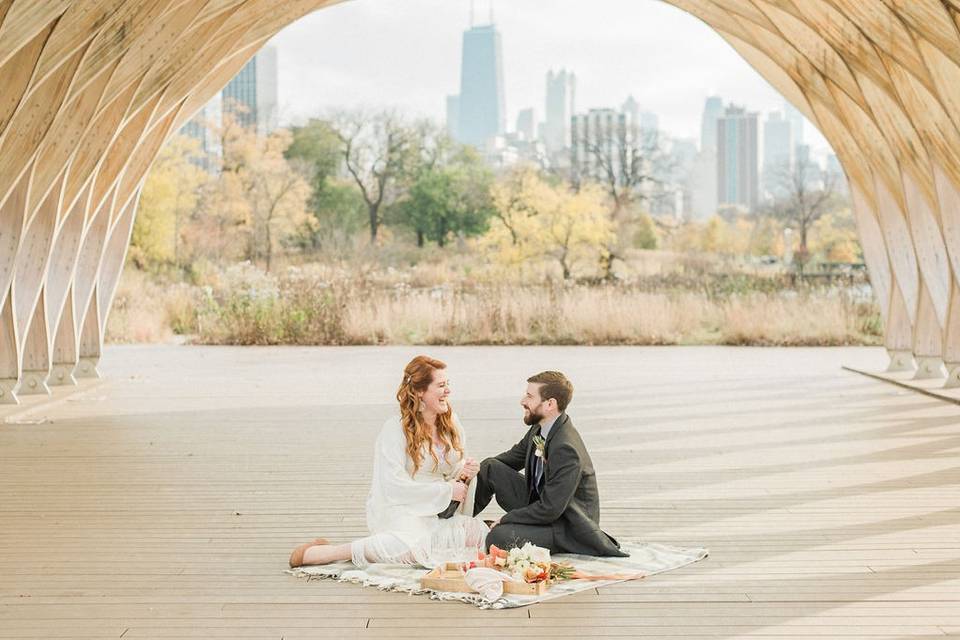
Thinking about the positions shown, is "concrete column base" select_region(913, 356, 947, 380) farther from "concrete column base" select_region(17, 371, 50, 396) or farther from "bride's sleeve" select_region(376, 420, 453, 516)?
"concrete column base" select_region(17, 371, 50, 396)

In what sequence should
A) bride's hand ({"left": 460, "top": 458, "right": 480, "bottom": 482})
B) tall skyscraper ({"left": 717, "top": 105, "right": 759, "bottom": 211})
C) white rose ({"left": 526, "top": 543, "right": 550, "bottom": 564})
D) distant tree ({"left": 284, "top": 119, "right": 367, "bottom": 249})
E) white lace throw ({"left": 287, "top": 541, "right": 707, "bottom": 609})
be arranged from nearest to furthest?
white lace throw ({"left": 287, "top": 541, "right": 707, "bottom": 609}), white rose ({"left": 526, "top": 543, "right": 550, "bottom": 564}), bride's hand ({"left": 460, "top": 458, "right": 480, "bottom": 482}), distant tree ({"left": 284, "top": 119, "right": 367, "bottom": 249}), tall skyscraper ({"left": 717, "top": 105, "right": 759, "bottom": 211})

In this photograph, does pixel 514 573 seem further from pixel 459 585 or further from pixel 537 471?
pixel 537 471

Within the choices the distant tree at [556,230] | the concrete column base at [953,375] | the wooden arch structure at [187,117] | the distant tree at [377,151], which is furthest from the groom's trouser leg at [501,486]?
the distant tree at [377,151]

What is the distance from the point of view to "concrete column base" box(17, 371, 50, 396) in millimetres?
12758

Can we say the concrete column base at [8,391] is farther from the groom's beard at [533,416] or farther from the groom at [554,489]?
the groom's beard at [533,416]

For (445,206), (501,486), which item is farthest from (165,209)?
(501,486)

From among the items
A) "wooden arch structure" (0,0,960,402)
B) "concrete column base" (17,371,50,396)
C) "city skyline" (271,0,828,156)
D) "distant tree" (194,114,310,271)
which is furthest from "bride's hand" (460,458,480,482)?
"city skyline" (271,0,828,156)

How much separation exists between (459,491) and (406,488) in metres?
0.27

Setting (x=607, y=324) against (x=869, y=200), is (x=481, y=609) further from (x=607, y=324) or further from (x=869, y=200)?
(x=607, y=324)

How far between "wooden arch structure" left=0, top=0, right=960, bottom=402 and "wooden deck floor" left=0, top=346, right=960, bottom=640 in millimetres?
885

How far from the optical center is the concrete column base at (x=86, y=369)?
569 inches

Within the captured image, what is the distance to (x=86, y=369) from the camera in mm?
14492

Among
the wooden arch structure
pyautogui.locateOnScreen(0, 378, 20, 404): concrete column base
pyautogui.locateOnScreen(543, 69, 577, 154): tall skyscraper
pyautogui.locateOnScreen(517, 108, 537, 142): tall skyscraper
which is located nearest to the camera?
the wooden arch structure

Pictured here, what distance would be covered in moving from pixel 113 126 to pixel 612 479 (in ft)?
22.3
